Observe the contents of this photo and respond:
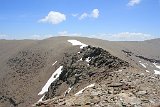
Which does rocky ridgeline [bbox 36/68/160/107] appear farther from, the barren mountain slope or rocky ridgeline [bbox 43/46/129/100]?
the barren mountain slope

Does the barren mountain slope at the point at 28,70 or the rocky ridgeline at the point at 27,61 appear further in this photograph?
the rocky ridgeline at the point at 27,61

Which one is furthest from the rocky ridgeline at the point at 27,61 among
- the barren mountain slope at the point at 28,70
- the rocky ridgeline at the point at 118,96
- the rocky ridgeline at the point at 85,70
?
the rocky ridgeline at the point at 118,96

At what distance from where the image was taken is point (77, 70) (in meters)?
47.2

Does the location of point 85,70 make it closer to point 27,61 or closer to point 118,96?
point 118,96

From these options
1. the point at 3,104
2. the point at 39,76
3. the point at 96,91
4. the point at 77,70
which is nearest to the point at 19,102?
the point at 3,104

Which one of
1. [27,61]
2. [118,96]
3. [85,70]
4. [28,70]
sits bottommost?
[28,70]

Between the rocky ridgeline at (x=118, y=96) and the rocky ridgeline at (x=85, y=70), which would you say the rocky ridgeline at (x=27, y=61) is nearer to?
the rocky ridgeline at (x=85, y=70)

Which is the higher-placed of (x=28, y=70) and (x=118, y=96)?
(x=118, y=96)

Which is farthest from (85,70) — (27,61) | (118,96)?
(27,61)

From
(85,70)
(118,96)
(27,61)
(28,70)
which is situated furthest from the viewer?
(27,61)

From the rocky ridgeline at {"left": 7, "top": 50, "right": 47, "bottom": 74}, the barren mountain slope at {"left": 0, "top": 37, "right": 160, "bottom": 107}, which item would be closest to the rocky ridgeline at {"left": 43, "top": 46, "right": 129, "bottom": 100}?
the barren mountain slope at {"left": 0, "top": 37, "right": 160, "bottom": 107}

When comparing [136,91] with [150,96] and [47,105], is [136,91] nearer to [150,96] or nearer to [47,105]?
[150,96]

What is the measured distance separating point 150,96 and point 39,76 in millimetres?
53024

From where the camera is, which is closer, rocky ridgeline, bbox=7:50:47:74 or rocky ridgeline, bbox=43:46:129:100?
rocky ridgeline, bbox=43:46:129:100
